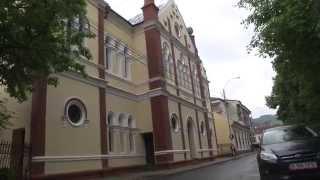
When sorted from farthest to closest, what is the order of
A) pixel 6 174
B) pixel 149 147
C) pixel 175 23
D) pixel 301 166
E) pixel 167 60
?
pixel 175 23 → pixel 167 60 → pixel 149 147 → pixel 6 174 → pixel 301 166

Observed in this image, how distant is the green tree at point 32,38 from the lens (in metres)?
10.1

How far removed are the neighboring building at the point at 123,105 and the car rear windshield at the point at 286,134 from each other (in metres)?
9.18

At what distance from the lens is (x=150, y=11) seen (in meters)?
29.8

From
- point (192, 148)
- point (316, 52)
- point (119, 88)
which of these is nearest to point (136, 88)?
point (119, 88)

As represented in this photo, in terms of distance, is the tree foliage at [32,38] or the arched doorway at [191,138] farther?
the arched doorway at [191,138]

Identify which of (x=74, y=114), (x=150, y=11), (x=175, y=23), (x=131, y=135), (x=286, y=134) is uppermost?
(x=175, y=23)

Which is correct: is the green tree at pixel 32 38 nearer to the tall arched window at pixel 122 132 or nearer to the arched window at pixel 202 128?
the tall arched window at pixel 122 132

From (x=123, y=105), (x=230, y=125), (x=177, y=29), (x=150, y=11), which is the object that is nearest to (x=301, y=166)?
(x=123, y=105)

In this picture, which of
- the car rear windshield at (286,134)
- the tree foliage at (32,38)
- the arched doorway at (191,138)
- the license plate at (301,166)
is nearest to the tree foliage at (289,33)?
the car rear windshield at (286,134)

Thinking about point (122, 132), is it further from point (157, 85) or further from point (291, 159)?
point (291, 159)

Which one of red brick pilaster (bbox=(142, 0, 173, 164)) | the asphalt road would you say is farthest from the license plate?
red brick pilaster (bbox=(142, 0, 173, 164))

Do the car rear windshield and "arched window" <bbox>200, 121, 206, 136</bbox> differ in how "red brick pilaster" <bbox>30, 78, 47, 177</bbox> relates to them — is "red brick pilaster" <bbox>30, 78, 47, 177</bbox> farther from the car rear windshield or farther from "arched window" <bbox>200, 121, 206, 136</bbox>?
"arched window" <bbox>200, 121, 206, 136</bbox>

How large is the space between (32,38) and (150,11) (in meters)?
19.9

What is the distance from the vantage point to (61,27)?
11.6m
